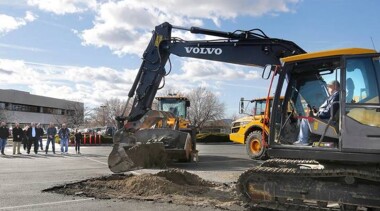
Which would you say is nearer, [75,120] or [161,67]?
[161,67]

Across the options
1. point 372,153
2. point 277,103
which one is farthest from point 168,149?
point 372,153

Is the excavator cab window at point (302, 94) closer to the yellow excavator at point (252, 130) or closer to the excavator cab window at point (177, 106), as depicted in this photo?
the yellow excavator at point (252, 130)

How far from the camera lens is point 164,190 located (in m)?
9.90

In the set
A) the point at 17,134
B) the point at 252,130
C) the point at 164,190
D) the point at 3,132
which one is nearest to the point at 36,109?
the point at 17,134

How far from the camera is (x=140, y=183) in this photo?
1030cm

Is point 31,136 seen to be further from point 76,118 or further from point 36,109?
point 36,109

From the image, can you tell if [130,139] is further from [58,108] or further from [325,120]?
[58,108]

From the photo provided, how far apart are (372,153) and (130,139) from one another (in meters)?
8.85

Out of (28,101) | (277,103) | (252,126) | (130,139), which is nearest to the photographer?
(277,103)

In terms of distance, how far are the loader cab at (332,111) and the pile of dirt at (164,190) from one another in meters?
1.84

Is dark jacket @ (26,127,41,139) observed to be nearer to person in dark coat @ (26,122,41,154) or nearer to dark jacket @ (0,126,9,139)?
person in dark coat @ (26,122,41,154)

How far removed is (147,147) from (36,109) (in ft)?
308

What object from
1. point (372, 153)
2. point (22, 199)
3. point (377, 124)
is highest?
point (377, 124)

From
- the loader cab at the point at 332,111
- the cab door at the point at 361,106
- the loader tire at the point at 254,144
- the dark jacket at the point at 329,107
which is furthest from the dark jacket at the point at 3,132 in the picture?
the cab door at the point at 361,106
